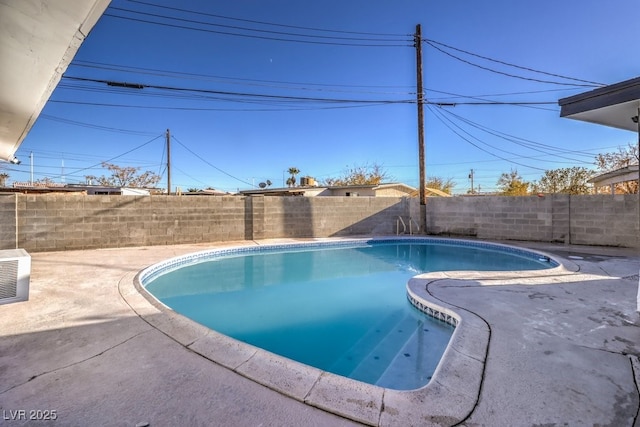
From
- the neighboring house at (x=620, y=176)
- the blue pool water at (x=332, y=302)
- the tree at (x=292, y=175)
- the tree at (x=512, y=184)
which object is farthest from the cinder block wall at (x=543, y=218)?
the tree at (x=292, y=175)

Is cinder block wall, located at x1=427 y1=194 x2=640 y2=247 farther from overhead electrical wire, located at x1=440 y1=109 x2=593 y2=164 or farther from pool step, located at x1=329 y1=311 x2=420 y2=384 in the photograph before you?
pool step, located at x1=329 y1=311 x2=420 y2=384

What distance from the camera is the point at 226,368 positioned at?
6.71 ft

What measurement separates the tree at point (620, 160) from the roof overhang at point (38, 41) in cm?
2039

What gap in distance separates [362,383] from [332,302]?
9.67 ft

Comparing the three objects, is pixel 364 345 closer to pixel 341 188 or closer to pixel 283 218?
pixel 283 218

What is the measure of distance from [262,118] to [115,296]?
1479 centimetres

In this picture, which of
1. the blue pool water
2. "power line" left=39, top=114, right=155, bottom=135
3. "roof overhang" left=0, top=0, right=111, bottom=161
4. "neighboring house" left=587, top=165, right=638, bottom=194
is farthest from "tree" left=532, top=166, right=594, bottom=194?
"power line" left=39, top=114, right=155, bottom=135

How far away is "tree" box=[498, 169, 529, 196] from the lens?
21.6 metres

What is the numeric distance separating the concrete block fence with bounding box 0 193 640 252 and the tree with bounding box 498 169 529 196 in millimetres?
14436

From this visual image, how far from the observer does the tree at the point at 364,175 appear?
90.3 feet

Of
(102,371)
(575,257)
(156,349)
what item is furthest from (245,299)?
(575,257)

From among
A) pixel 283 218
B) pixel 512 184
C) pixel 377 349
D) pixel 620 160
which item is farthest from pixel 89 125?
pixel 620 160

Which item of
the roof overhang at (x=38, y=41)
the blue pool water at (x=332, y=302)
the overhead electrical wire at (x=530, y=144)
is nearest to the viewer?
the roof overhang at (x=38, y=41)

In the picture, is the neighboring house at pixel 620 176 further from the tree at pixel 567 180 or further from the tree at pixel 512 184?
the tree at pixel 512 184
